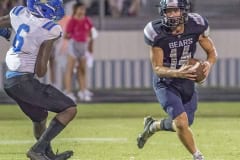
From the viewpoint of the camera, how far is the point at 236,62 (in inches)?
870

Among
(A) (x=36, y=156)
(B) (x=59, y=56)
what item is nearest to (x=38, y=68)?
(A) (x=36, y=156)

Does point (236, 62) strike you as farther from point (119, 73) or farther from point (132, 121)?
point (132, 121)

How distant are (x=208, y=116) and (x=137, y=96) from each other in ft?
12.6

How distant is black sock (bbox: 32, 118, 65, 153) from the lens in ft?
34.2

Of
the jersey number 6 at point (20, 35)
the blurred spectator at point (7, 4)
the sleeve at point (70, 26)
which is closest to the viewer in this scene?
the jersey number 6 at point (20, 35)

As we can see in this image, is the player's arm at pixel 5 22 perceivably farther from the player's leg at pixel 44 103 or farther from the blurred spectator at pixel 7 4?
the blurred spectator at pixel 7 4

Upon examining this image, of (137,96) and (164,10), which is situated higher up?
(164,10)

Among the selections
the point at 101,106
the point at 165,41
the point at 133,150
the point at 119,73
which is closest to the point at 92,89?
Answer: the point at 119,73

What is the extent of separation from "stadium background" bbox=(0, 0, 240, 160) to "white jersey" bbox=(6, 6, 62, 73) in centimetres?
147

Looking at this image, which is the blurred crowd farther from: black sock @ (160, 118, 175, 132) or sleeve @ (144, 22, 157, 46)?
sleeve @ (144, 22, 157, 46)

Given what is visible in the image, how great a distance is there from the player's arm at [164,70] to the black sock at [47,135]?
44.0 inches

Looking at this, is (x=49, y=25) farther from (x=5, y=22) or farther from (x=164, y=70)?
(x=164, y=70)

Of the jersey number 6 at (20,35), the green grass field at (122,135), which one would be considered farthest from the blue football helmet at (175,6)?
the green grass field at (122,135)

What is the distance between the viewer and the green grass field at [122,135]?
1183cm
